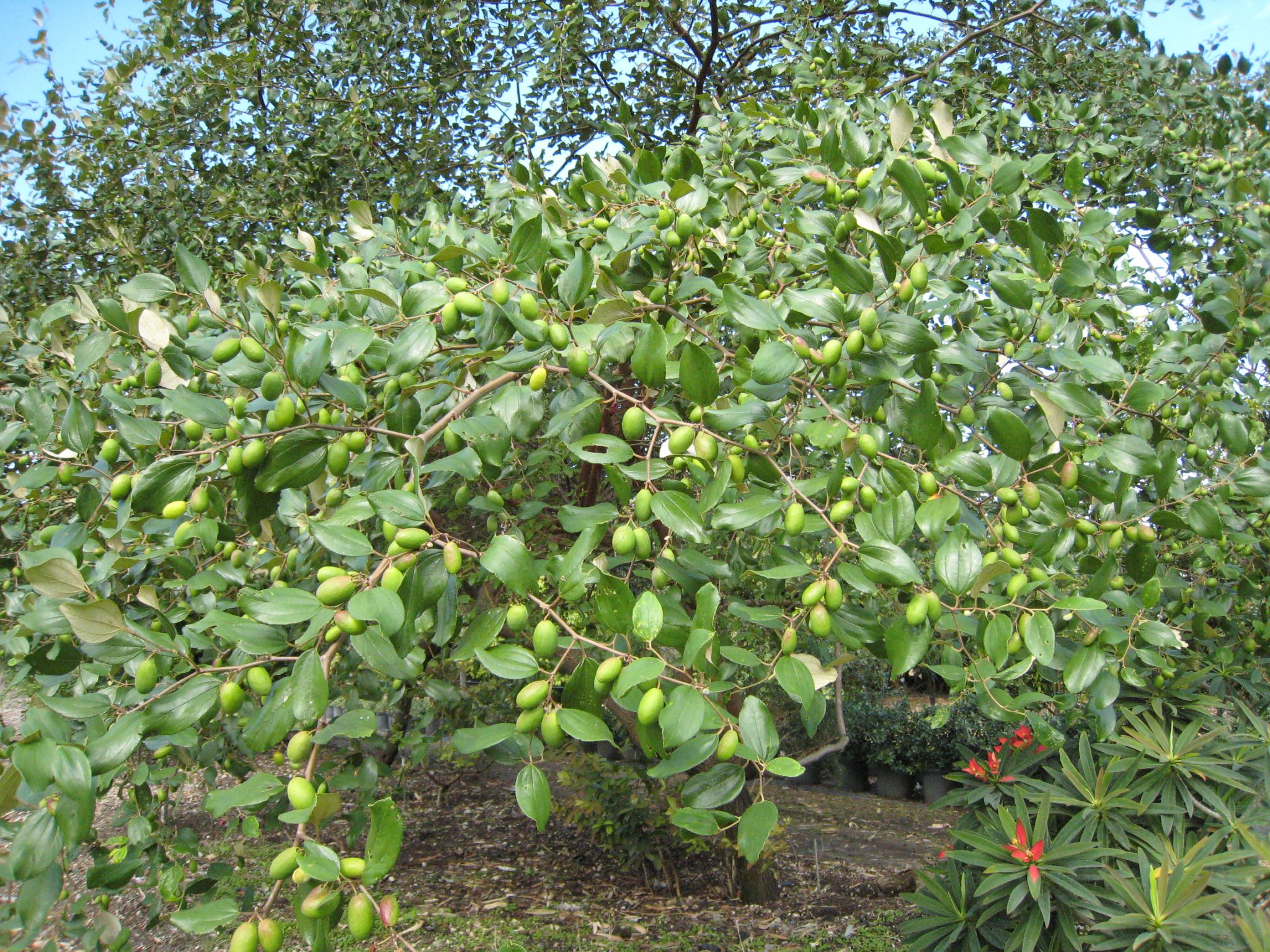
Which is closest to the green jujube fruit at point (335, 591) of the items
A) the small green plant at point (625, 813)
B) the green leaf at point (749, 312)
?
the green leaf at point (749, 312)

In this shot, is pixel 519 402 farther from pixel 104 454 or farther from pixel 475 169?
pixel 475 169

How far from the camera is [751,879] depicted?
4.18m

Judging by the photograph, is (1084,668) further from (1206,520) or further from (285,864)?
(285,864)

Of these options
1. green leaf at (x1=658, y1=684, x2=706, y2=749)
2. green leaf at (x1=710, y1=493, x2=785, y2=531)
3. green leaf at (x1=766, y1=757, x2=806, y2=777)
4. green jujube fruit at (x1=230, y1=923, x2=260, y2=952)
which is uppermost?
green leaf at (x1=710, y1=493, x2=785, y2=531)

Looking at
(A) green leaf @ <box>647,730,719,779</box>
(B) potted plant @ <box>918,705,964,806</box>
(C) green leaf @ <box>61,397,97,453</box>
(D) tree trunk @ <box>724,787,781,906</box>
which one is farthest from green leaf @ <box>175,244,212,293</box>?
(B) potted plant @ <box>918,705,964,806</box>

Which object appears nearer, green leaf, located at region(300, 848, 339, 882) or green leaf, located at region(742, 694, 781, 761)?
green leaf, located at region(300, 848, 339, 882)

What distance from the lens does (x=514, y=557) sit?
93 cm

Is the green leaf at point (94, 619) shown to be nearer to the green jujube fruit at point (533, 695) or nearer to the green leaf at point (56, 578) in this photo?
the green leaf at point (56, 578)

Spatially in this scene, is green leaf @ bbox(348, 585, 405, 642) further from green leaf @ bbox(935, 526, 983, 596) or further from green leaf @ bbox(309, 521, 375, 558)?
green leaf @ bbox(935, 526, 983, 596)

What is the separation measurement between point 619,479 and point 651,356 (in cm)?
16

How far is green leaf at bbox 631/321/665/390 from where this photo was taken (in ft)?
3.46

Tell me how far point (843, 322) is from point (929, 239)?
0.65 feet

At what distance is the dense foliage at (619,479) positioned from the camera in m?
0.94

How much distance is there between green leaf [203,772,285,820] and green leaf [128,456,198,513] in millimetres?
410
